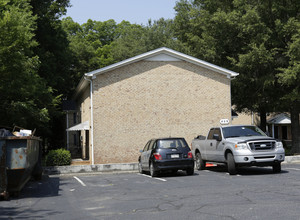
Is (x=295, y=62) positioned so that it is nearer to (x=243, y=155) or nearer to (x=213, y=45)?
(x=213, y=45)

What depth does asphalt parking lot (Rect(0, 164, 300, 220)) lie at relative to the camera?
310 inches

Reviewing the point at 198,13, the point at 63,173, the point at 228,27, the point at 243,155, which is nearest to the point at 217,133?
the point at 243,155

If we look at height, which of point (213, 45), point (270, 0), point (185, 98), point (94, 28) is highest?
point (94, 28)

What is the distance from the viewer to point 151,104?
24.8 meters

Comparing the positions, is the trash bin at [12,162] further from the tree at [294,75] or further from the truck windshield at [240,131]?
the tree at [294,75]

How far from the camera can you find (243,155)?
49.4 feet

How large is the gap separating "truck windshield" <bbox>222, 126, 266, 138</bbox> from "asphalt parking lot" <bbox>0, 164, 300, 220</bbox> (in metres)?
3.51

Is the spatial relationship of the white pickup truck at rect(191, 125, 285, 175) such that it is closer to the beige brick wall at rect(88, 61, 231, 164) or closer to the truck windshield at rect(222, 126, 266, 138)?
the truck windshield at rect(222, 126, 266, 138)

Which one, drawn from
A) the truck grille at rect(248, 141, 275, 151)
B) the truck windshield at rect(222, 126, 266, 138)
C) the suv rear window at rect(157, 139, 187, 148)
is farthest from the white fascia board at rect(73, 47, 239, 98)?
the truck grille at rect(248, 141, 275, 151)

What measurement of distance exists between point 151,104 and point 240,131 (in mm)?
8917

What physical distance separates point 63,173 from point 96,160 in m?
3.61

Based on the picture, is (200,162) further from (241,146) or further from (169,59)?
(169,59)

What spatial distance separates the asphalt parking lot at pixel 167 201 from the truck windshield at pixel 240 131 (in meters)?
3.51

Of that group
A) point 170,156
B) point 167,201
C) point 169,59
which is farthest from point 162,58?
point 167,201
